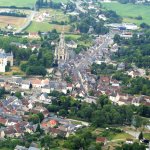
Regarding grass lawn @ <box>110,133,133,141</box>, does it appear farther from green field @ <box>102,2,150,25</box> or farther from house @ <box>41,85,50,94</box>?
green field @ <box>102,2,150,25</box>

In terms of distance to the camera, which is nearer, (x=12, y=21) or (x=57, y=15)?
(x=12, y=21)

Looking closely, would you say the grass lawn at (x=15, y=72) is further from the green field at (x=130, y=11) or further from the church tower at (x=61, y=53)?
the green field at (x=130, y=11)

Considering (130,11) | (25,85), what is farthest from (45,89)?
(130,11)

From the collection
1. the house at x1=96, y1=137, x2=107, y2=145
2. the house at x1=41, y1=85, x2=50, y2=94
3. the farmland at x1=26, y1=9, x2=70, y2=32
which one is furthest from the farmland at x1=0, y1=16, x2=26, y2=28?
the house at x1=96, y1=137, x2=107, y2=145

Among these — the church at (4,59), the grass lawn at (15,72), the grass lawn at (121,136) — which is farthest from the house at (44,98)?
the church at (4,59)

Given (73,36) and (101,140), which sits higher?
(101,140)

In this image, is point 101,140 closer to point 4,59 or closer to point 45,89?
point 45,89
